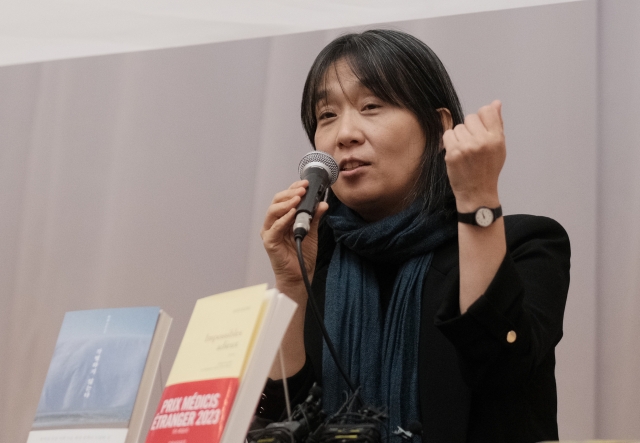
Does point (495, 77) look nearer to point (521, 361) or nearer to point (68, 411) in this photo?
point (521, 361)

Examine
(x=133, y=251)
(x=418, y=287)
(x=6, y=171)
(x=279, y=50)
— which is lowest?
(x=418, y=287)

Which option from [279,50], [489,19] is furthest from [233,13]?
[489,19]

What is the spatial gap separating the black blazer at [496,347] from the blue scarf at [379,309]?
2cm

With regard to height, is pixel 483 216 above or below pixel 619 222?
below

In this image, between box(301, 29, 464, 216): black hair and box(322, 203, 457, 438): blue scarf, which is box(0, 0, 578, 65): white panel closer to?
box(301, 29, 464, 216): black hair

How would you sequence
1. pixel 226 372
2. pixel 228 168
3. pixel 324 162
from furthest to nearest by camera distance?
1. pixel 228 168
2. pixel 324 162
3. pixel 226 372

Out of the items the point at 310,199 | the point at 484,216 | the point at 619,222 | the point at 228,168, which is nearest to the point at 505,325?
the point at 484,216

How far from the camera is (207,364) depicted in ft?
2.26

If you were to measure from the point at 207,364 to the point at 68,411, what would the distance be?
0.20 metres

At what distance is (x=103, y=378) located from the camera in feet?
2.55

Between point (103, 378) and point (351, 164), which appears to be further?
point (351, 164)

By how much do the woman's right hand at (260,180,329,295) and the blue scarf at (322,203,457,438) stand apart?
4.0 inches

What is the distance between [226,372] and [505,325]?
0.37m

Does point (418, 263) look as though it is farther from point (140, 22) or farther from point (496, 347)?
point (140, 22)
